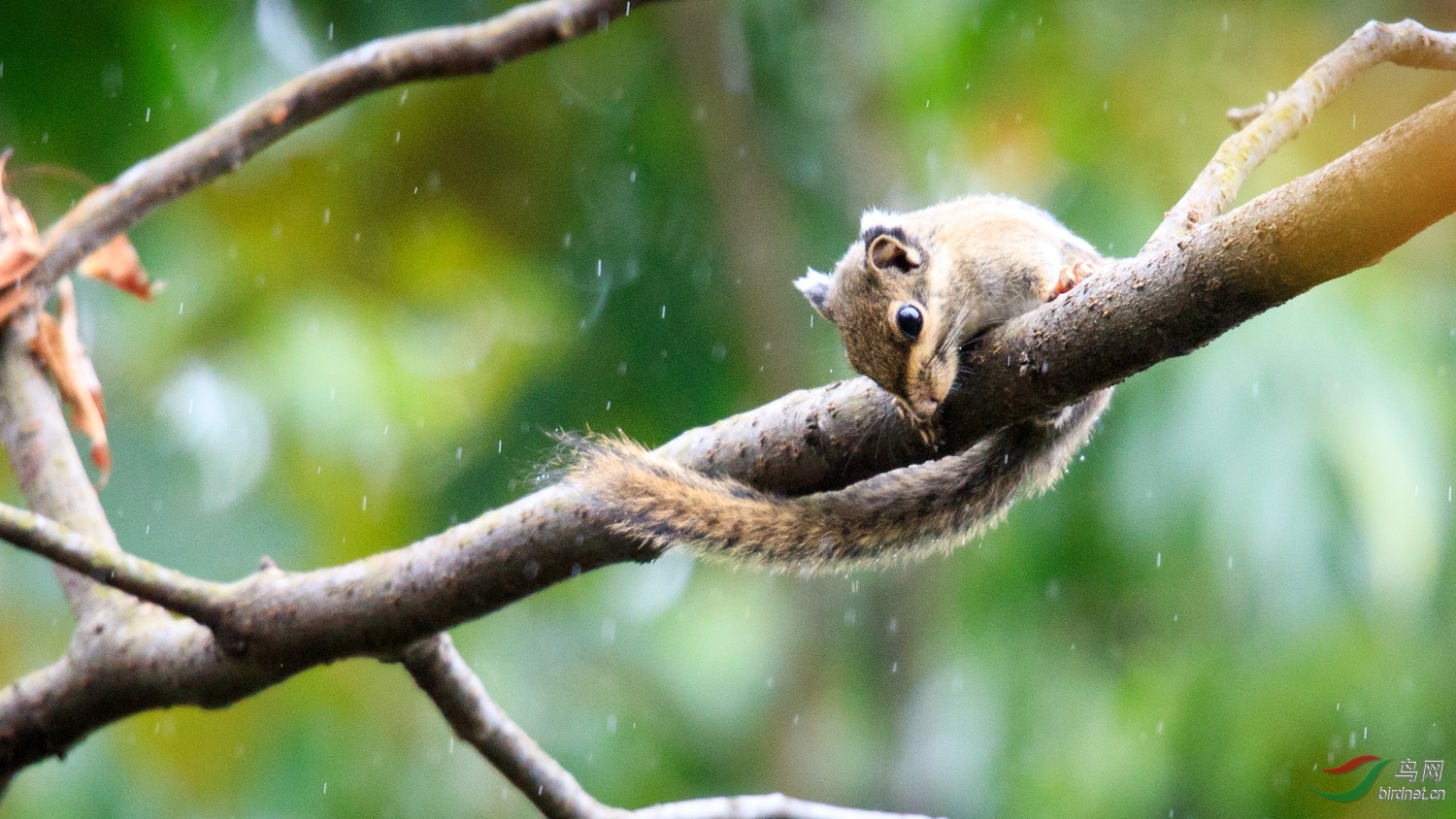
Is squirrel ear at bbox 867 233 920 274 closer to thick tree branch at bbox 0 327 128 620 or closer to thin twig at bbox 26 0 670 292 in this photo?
thin twig at bbox 26 0 670 292

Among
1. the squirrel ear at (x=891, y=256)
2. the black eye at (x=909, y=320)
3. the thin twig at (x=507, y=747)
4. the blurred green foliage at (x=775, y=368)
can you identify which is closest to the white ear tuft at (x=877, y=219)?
the squirrel ear at (x=891, y=256)

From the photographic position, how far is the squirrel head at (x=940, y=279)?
2.08 meters

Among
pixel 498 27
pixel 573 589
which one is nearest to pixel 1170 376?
pixel 573 589

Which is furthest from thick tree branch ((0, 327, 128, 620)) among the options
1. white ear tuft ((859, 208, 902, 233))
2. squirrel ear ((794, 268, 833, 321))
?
white ear tuft ((859, 208, 902, 233))

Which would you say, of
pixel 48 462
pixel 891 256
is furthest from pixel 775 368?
pixel 48 462

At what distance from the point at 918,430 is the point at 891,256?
2.46 ft

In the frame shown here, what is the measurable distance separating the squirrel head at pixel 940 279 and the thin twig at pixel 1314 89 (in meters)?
0.35

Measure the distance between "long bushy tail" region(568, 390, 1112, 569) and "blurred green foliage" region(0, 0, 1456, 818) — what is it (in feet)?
8.67

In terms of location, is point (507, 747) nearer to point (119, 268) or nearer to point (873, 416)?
point (873, 416)

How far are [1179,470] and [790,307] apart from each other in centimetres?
164

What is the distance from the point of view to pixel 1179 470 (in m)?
4.91

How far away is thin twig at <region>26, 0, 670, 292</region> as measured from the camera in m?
2.04

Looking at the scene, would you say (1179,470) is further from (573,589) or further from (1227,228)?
(1227,228)

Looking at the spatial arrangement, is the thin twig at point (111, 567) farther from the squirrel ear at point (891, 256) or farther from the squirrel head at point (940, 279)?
the squirrel ear at point (891, 256)
